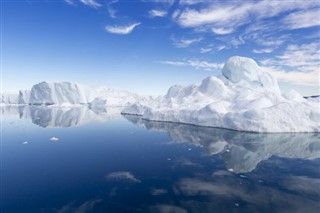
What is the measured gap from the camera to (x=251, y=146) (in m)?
17.6

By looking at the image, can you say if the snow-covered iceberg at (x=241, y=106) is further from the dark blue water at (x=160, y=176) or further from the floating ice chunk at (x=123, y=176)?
the floating ice chunk at (x=123, y=176)

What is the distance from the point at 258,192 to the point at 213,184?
5.42ft

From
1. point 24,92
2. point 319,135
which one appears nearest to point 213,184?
point 319,135

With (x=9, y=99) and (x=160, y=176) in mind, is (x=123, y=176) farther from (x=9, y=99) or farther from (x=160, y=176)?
(x=9, y=99)

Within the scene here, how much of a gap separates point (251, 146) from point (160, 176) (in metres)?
8.93

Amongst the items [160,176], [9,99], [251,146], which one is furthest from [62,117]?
[9,99]

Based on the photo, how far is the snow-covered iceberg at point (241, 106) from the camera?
23.3 m

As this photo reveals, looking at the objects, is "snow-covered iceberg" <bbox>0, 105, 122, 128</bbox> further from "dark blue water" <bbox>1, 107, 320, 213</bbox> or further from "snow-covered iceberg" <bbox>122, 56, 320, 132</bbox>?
"dark blue water" <bbox>1, 107, 320, 213</bbox>

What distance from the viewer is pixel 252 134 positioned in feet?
73.3

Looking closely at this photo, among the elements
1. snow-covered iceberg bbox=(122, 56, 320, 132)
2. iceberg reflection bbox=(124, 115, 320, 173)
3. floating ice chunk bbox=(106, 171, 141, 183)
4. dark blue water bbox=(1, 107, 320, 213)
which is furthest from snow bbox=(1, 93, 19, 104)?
floating ice chunk bbox=(106, 171, 141, 183)

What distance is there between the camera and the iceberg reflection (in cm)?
1423

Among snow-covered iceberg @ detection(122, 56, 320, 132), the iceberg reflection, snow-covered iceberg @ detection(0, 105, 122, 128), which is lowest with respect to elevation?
snow-covered iceberg @ detection(0, 105, 122, 128)

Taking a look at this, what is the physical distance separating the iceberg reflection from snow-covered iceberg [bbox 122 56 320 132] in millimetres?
1354

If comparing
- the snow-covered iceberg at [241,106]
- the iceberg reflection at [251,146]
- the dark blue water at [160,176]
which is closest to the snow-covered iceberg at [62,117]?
the snow-covered iceberg at [241,106]
